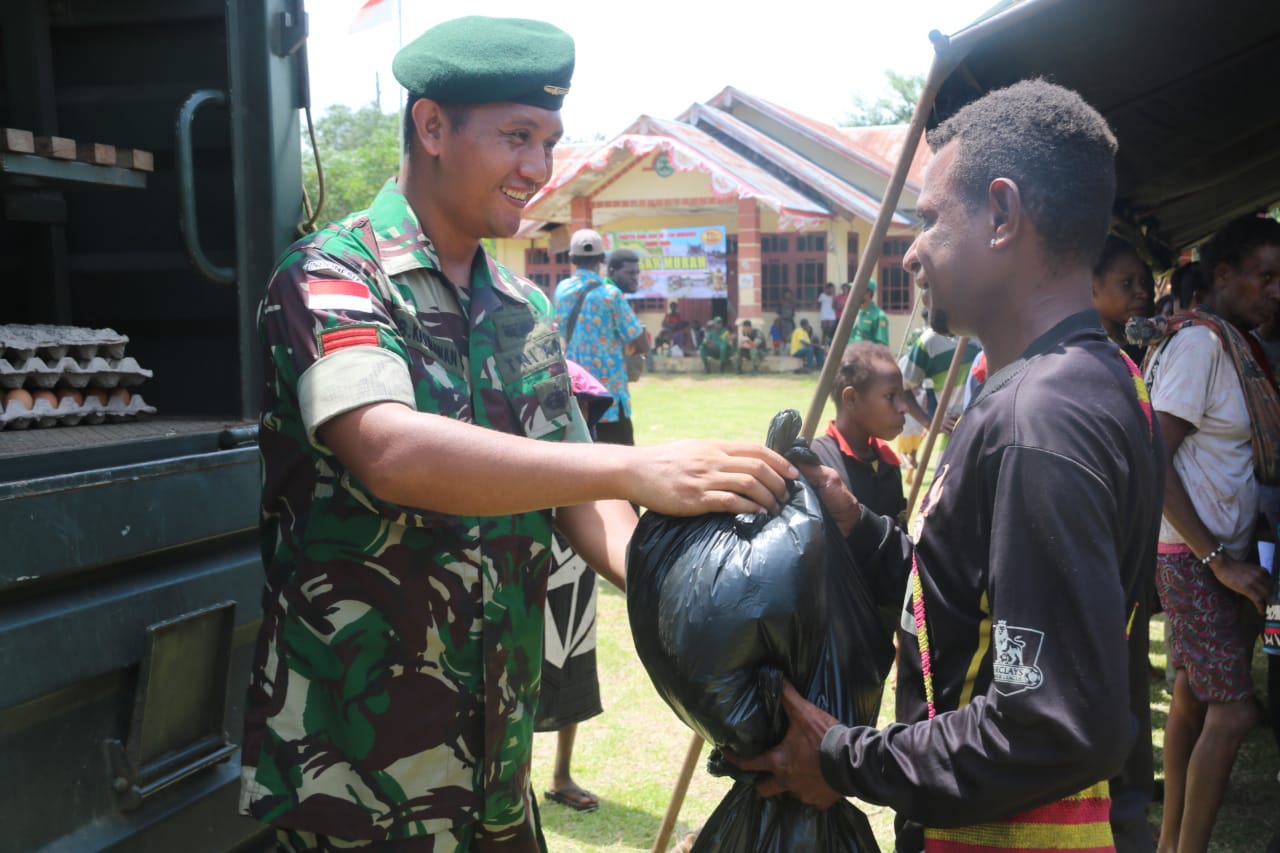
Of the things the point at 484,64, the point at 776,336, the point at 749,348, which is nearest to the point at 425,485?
the point at 484,64

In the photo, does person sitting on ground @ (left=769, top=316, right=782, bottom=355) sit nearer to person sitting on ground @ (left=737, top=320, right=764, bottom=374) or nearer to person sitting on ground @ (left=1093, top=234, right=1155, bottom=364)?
person sitting on ground @ (left=737, top=320, right=764, bottom=374)

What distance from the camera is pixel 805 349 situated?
21547mm

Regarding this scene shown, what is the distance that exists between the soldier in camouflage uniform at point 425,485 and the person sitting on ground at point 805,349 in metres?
20.1

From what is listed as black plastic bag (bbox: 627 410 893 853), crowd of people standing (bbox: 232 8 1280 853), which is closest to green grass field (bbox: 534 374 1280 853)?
crowd of people standing (bbox: 232 8 1280 853)

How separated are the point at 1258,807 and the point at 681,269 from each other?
64.1ft

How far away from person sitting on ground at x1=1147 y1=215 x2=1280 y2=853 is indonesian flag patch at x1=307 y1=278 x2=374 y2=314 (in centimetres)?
238

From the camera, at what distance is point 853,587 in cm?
166

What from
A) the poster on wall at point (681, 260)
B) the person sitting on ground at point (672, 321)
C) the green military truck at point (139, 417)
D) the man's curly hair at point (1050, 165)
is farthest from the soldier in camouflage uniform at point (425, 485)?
the person sitting on ground at point (672, 321)

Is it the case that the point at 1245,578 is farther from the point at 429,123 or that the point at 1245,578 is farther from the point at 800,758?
the point at 429,123

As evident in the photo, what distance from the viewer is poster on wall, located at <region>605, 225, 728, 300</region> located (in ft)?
73.6

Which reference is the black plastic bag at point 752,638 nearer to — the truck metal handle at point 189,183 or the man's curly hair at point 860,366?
the truck metal handle at point 189,183

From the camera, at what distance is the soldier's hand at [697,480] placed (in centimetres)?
146

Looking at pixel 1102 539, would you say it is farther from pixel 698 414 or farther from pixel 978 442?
pixel 698 414

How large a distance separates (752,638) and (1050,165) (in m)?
0.73
